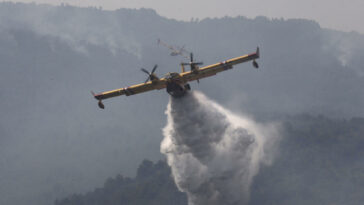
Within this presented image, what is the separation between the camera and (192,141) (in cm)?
7919

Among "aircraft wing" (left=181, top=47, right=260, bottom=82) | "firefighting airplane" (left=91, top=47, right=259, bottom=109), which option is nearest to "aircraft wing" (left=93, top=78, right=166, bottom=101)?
"firefighting airplane" (left=91, top=47, right=259, bottom=109)

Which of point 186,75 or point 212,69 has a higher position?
point 212,69

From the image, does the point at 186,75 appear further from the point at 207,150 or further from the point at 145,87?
the point at 207,150

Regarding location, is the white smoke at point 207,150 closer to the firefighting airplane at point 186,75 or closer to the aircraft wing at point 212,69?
the firefighting airplane at point 186,75

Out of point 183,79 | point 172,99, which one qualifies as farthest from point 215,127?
point 183,79

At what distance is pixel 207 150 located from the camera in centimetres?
8162

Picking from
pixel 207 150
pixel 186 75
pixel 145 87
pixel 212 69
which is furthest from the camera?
pixel 207 150

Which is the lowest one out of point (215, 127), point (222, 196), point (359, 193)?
point (222, 196)

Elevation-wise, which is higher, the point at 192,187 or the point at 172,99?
the point at 172,99

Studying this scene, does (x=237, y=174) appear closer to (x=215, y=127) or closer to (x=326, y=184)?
(x=215, y=127)

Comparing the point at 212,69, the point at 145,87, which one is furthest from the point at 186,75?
the point at 145,87

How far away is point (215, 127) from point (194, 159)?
672 cm

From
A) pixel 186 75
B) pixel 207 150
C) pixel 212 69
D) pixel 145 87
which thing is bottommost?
pixel 207 150

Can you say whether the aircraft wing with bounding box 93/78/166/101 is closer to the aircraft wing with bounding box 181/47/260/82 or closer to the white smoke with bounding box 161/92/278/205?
the aircraft wing with bounding box 181/47/260/82
